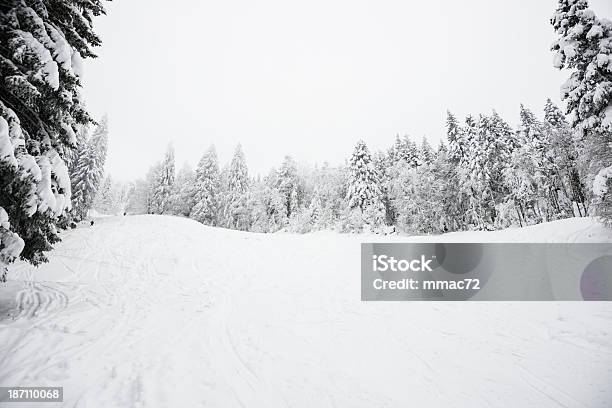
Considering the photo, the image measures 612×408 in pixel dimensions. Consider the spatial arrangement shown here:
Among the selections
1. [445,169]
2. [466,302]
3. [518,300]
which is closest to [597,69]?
[518,300]

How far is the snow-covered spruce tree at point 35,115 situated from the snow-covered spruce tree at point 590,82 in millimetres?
20830

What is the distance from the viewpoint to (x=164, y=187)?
150 ft

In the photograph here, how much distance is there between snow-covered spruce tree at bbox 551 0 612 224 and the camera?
13.1 m

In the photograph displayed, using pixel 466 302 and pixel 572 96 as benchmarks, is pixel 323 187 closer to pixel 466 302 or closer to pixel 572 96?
pixel 572 96

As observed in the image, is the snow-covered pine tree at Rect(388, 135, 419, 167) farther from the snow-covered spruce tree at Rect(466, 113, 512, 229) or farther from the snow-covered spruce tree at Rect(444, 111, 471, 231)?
the snow-covered spruce tree at Rect(466, 113, 512, 229)

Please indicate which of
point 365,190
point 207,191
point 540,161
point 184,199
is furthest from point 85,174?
point 540,161

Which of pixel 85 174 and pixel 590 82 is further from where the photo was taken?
pixel 85 174

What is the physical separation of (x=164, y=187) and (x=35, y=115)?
4101 centimetres

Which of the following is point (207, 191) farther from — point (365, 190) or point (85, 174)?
point (365, 190)

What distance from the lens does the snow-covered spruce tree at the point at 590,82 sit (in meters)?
13.1

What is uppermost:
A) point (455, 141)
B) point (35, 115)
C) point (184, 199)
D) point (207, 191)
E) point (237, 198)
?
point (455, 141)

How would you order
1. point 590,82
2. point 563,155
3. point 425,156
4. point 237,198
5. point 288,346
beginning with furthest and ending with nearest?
point 237,198
point 425,156
point 563,155
point 590,82
point 288,346

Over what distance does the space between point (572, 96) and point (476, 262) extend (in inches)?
406

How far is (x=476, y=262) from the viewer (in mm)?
12078
